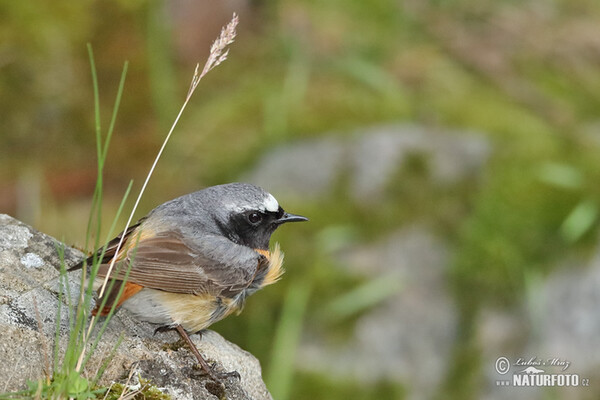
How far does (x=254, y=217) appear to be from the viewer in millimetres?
4812

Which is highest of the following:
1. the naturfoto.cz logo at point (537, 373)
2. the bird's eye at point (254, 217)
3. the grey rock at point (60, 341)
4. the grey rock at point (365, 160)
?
the grey rock at point (365, 160)

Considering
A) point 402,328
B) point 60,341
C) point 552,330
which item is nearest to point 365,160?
point 402,328

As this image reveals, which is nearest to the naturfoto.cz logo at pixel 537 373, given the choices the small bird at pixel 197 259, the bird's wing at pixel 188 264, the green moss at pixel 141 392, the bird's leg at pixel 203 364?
the small bird at pixel 197 259

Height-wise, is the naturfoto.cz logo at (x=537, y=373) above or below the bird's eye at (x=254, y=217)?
above

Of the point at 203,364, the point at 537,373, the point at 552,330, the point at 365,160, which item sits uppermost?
the point at 365,160

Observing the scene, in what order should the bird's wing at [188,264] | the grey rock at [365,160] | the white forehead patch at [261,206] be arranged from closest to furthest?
the bird's wing at [188,264]
the white forehead patch at [261,206]
the grey rock at [365,160]

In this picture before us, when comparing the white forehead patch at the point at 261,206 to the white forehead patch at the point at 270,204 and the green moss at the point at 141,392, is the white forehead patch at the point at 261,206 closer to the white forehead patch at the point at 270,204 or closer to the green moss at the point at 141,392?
the white forehead patch at the point at 270,204

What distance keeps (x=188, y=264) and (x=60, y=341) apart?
2.95 feet

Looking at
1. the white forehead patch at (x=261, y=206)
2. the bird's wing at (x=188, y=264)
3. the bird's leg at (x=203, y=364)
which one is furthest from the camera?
the white forehead patch at (x=261, y=206)

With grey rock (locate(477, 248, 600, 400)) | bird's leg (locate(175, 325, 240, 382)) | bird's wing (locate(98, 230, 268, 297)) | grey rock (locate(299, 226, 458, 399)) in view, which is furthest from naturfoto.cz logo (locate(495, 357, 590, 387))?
bird's leg (locate(175, 325, 240, 382))

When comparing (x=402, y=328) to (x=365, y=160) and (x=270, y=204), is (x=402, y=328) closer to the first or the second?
(x=365, y=160)

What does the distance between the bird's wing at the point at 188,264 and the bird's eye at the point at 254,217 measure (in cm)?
20

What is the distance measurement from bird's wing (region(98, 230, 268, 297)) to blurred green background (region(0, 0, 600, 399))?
144 centimetres

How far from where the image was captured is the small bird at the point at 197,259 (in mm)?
4230
